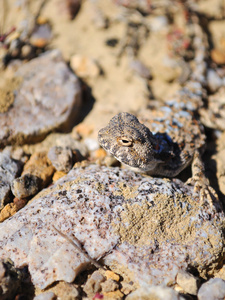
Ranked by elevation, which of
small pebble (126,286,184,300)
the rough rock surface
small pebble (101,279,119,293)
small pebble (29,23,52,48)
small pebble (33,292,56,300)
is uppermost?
small pebble (29,23,52,48)

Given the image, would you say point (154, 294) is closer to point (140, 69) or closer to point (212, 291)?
point (212, 291)

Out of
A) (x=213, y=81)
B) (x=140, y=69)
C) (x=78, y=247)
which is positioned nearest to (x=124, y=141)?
(x=78, y=247)

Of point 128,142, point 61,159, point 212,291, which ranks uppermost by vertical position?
point 128,142

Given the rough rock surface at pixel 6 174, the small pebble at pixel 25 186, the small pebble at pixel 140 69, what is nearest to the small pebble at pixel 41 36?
the small pebble at pixel 140 69

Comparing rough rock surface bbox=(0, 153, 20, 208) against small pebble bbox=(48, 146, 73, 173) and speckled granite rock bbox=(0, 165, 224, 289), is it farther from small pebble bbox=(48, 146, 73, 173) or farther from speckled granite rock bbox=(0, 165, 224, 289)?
small pebble bbox=(48, 146, 73, 173)

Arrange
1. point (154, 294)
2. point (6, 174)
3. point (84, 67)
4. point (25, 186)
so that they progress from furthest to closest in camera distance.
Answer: point (84, 67) < point (6, 174) < point (25, 186) < point (154, 294)

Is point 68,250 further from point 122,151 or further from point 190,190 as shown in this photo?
point 190,190

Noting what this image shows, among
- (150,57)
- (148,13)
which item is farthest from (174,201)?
(148,13)

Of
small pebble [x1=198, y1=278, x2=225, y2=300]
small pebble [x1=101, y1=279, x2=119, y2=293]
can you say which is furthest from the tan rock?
small pebble [x1=198, y1=278, x2=225, y2=300]
